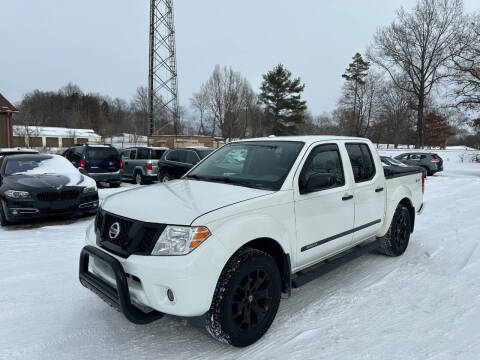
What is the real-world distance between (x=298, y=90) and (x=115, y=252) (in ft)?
164

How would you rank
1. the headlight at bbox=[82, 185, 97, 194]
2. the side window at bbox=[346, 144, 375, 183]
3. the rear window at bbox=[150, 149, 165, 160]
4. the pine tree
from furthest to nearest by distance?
the pine tree
the rear window at bbox=[150, 149, 165, 160]
the headlight at bbox=[82, 185, 97, 194]
the side window at bbox=[346, 144, 375, 183]

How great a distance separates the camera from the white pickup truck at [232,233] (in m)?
2.52

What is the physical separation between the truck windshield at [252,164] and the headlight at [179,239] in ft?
3.04

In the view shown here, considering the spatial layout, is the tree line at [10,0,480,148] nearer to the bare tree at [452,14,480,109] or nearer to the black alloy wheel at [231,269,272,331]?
the bare tree at [452,14,480,109]

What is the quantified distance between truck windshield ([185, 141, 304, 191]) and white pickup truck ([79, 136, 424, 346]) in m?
0.01

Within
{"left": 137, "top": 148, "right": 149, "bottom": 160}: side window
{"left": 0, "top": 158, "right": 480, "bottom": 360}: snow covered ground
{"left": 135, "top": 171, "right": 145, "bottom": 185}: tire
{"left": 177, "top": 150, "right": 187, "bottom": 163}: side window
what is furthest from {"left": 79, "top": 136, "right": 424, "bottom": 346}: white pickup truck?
{"left": 137, "top": 148, "right": 149, "bottom": 160}: side window

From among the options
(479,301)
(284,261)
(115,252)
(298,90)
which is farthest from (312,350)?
(298,90)

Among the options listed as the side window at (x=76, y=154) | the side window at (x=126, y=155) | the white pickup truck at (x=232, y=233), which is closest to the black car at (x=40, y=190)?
the white pickup truck at (x=232, y=233)

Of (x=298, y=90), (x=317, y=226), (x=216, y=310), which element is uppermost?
(x=298, y=90)

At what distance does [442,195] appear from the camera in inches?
473

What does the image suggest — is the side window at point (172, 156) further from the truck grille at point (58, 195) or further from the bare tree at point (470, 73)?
the bare tree at point (470, 73)

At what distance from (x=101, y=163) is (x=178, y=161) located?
2792mm

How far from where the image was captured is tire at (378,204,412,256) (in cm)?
496

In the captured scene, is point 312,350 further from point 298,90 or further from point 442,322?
point 298,90
